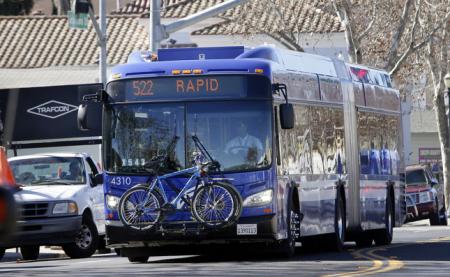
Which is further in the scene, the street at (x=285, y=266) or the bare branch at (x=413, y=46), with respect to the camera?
the bare branch at (x=413, y=46)

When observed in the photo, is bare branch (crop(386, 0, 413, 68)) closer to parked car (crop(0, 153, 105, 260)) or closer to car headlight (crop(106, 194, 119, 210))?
parked car (crop(0, 153, 105, 260))

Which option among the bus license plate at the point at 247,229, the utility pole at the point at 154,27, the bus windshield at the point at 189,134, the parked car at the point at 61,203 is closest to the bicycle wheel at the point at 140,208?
the bus windshield at the point at 189,134

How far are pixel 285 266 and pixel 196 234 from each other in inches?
50.1

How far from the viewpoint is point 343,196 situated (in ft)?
67.0

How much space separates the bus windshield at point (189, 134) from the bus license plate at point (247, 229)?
757 mm

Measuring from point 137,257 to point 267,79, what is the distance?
11.2ft

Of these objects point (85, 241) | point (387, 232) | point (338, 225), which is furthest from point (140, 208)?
point (387, 232)

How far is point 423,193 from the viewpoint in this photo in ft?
123

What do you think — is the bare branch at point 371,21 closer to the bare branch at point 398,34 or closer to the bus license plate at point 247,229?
the bare branch at point 398,34

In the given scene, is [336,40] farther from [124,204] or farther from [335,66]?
[124,204]

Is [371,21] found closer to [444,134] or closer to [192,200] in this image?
[444,134]

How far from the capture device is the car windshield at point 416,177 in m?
37.6

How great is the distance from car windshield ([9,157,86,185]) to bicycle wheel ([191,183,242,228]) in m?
5.62

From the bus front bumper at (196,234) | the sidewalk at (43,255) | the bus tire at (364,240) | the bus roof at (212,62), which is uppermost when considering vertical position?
the bus roof at (212,62)
